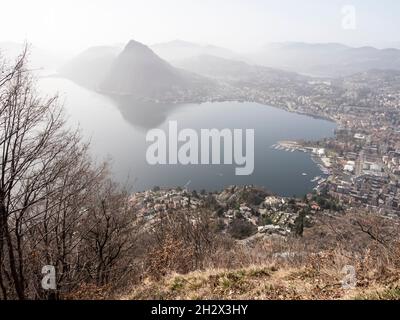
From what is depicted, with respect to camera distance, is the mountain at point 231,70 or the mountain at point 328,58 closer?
the mountain at point 328,58

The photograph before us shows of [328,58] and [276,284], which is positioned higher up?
[328,58]

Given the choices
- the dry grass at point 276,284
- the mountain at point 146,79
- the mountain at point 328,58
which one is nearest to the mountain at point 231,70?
the mountain at point 328,58

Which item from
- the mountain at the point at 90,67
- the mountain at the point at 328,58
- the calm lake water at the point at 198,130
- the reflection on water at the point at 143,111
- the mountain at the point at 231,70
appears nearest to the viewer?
the calm lake water at the point at 198,130

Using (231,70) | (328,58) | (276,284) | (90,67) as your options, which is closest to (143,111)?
(90,67)

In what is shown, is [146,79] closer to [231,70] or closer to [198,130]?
[231,70]

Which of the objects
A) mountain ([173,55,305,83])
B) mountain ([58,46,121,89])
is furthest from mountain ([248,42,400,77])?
mountain ([58,46,121,89])

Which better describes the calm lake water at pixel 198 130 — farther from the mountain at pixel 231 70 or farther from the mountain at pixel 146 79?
the mountain at pixel 231 70

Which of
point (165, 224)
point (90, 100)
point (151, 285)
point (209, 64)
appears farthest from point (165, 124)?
point (209, 64)
